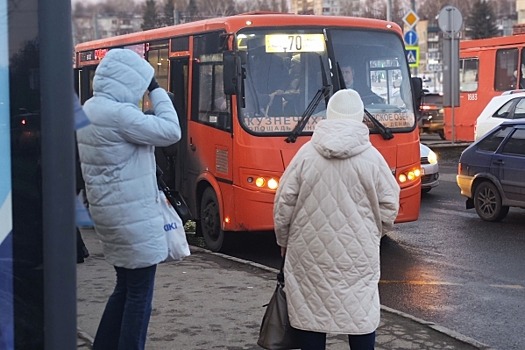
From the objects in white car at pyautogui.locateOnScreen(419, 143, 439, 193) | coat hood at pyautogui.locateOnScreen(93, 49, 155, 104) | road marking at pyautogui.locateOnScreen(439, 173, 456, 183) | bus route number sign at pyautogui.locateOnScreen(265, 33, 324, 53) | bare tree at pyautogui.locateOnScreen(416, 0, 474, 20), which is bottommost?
road marking at pyautogui.locateOnScreen(439, 173, 456, 183)

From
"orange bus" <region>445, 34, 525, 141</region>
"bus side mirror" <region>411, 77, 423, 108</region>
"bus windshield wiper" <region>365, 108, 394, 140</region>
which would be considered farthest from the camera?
"orange bus" <region>445, 34, 525, 141</region>

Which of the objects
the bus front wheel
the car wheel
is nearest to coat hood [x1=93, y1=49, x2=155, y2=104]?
the bus front wheel

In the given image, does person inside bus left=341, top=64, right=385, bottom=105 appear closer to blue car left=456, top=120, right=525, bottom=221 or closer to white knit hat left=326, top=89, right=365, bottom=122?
blue car left=456, top=120, right=525, bottom=221

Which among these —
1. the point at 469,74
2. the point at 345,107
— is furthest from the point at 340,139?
the point at 469,74

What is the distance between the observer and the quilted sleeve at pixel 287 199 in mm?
4762

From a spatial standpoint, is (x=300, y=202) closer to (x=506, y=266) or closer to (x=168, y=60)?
(x=506, y=266)

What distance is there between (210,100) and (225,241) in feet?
5.92

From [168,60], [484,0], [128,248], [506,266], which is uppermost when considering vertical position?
[484,0]

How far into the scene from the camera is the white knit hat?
189 inches

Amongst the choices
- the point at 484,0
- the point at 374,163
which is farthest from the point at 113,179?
the point at 484,0

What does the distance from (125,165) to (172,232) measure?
0.47 meters

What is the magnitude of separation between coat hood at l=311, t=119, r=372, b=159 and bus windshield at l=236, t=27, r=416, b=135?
18.1ft

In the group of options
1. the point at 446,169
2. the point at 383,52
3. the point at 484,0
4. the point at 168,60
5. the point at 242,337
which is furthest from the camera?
the point at 484,0

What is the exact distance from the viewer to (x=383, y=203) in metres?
4.74
